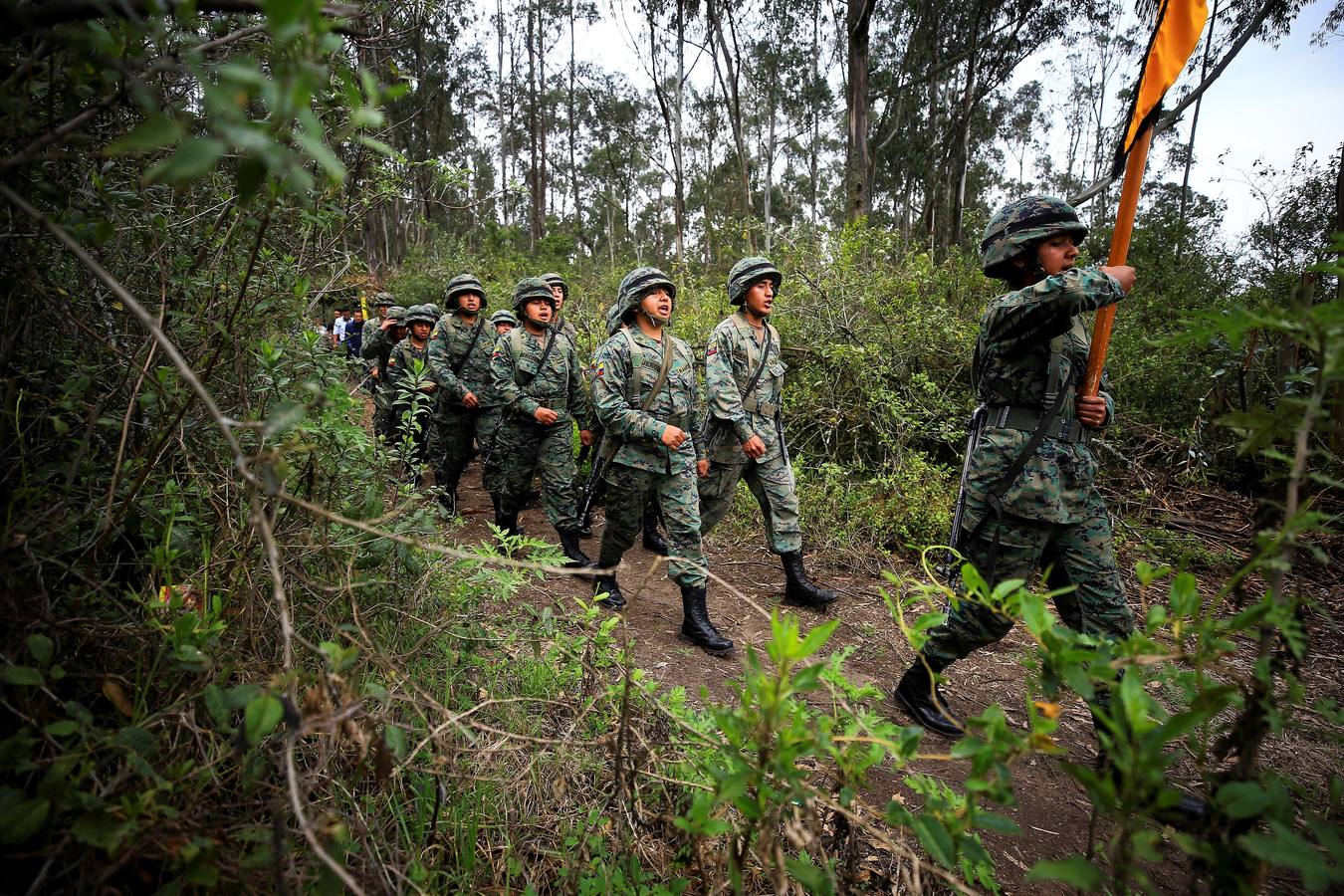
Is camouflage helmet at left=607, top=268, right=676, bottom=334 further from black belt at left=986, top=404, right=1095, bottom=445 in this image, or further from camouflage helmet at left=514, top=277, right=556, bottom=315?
black belt at left=986, top=404, right=1095, bottom=445

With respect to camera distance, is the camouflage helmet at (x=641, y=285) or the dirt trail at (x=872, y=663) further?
the camouflage helmet at (x=641, y=285)

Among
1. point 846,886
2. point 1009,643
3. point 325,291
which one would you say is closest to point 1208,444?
point 1009,643

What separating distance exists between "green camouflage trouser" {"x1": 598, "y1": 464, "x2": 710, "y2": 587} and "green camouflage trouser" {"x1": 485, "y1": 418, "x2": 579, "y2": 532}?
44.1 inches

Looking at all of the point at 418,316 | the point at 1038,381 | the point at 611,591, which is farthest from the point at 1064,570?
the point at 418,316

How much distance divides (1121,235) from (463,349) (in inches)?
211

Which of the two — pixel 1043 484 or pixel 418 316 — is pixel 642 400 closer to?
pixel 1043 484

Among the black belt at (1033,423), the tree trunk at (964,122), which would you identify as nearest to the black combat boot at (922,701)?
the black belt at (1033,423)

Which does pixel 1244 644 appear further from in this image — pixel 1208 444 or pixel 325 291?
pixel 325 291

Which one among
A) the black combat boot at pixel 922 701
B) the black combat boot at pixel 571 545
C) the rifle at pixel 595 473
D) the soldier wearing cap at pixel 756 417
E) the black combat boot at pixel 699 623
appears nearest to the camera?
the black combat boot at pixel 922 701

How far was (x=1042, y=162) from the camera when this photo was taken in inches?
1328

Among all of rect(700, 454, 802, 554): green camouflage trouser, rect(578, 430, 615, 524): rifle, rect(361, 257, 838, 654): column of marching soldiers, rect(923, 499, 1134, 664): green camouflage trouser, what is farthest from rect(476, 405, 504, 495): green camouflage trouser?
rect(923, 499, 1134, 664): green camouflage trouser

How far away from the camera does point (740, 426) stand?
3.96m

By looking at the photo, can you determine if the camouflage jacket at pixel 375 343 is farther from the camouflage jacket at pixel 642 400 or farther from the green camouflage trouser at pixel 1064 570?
the green camouflage trouser at pixel 1064 570

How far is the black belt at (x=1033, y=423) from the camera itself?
260 cm
